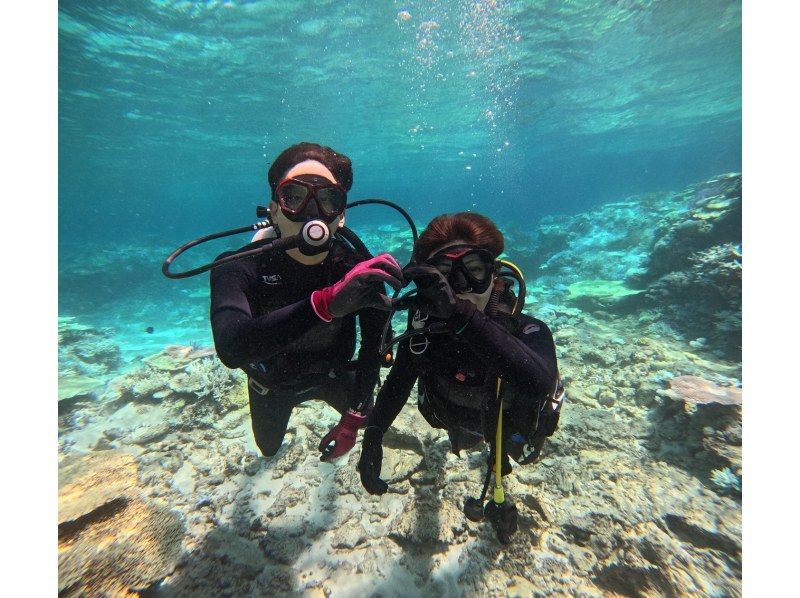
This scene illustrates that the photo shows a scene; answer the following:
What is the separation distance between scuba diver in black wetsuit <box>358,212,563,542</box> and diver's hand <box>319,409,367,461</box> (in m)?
0.16

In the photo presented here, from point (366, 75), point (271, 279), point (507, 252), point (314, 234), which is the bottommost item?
point (271, 279)

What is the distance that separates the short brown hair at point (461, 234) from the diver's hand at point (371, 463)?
149 centimetres

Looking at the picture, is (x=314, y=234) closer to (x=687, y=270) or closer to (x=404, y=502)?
(x=404, y=502)

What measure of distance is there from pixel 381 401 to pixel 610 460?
9.76 feet

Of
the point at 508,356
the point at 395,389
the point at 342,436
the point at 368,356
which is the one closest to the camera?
the point at 508,356

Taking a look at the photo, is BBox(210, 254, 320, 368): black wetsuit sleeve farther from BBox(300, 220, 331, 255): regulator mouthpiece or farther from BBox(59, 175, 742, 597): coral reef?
BBox(59, 175, 742, 597): coral reef

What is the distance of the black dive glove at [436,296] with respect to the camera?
6.10 ft

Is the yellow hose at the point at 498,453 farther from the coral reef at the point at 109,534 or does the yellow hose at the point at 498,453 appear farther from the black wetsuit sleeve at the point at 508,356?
the coral reef at the point at 109,534

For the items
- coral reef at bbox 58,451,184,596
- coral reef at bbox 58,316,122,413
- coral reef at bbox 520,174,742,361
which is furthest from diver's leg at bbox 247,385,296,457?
coral reef at bbox 520,174,742,361

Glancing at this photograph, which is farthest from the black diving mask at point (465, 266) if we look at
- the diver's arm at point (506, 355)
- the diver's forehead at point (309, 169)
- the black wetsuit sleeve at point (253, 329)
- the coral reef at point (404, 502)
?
the coral reef at point (404, 502)

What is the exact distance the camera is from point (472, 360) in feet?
8.28

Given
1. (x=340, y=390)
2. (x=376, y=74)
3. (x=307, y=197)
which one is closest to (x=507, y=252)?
(x=376, y=74)

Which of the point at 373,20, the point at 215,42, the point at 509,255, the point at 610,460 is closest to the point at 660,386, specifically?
the point at 610,460

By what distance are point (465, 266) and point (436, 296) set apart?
0.42 metres
